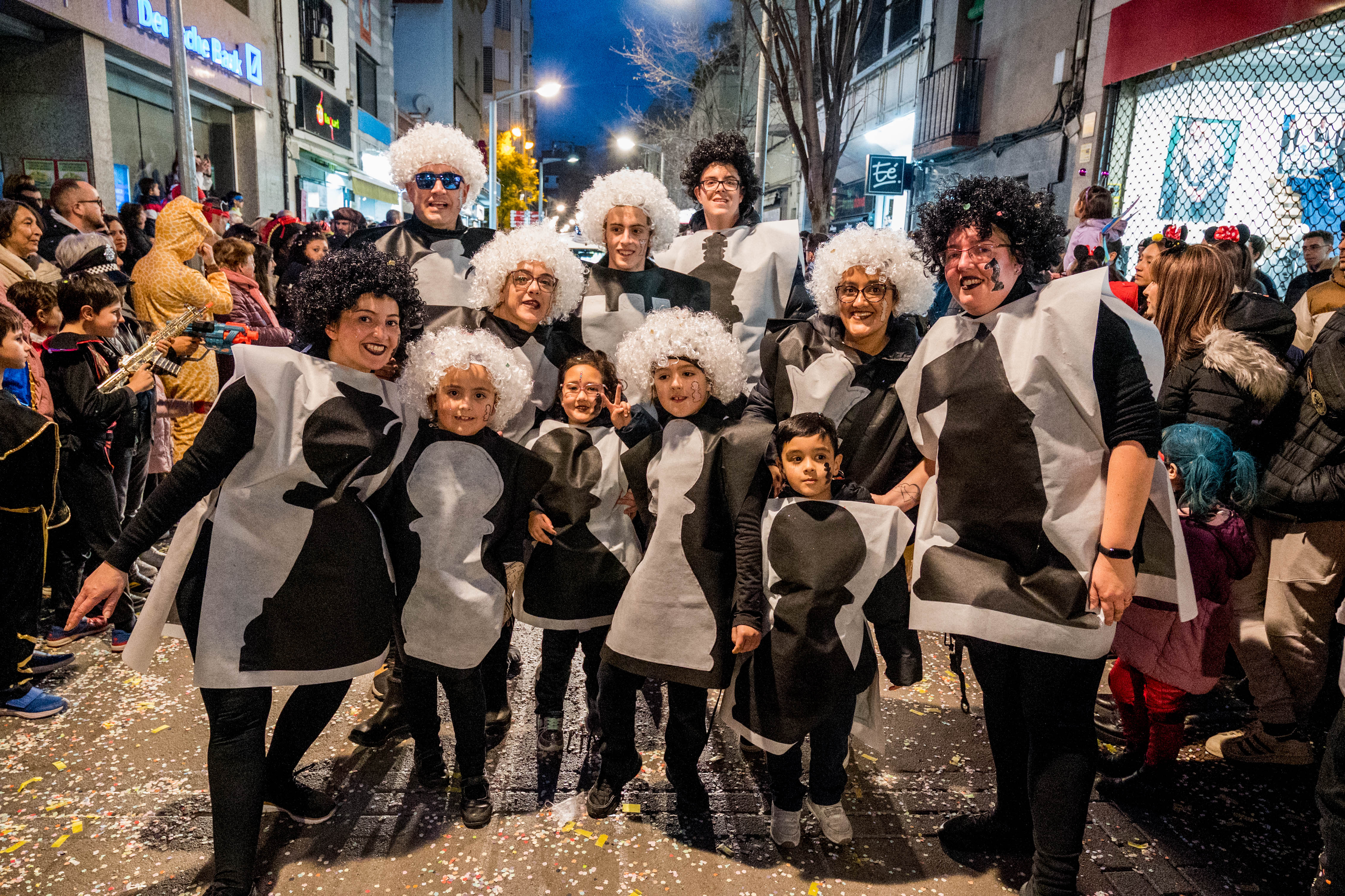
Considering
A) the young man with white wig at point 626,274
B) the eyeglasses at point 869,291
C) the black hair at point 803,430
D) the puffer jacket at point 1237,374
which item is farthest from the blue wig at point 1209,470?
the young man with white wig at point 626,274

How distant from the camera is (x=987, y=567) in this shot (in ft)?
7.81

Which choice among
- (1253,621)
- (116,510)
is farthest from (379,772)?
(1253,621)

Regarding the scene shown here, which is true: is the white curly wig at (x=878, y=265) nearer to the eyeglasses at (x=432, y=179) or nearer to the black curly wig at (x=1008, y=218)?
the black curly wig at (x=1008, y=218)

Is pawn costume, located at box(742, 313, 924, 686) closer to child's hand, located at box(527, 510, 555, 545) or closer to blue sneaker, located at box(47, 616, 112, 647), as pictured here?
child's hand, located at box(527, 510, 555, 545)

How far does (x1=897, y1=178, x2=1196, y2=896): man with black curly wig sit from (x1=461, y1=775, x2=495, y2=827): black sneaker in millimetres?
1602

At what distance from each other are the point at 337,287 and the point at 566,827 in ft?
6.50

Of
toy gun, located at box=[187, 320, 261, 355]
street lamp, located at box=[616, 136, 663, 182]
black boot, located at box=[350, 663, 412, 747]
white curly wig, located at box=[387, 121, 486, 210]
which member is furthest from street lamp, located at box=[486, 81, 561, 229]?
black boot, located at box=[350, 663, 412, 747]

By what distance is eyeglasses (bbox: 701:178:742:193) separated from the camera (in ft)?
13.2

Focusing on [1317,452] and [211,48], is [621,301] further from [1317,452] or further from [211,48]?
[211,48]

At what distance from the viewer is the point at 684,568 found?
2.79 metres

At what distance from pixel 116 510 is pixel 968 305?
13.7 ft

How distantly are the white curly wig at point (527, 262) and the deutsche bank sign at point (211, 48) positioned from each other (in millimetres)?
9170

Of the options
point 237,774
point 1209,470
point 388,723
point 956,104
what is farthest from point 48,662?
point 956,104

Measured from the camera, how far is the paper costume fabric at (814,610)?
261 centimetres
